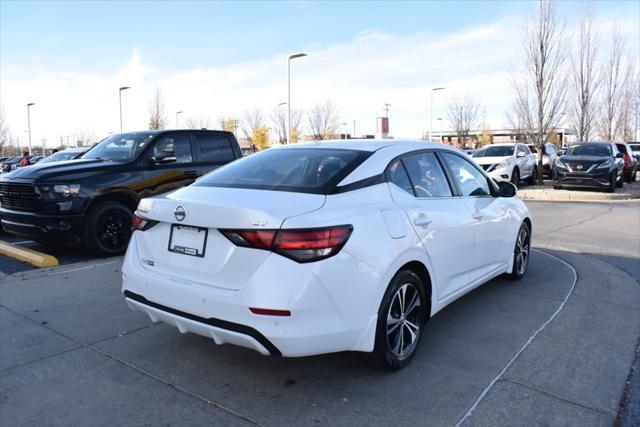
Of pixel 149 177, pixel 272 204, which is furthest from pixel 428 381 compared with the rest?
pixel 149 177

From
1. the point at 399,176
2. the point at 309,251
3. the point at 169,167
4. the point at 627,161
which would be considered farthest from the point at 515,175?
the point at 309,251

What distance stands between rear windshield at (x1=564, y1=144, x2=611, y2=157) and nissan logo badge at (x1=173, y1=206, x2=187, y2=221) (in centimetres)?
1786

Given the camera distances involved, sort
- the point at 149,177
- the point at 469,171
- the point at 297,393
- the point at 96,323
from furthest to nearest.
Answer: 1. the point at 149,177
2. the point at 469,171
3. the point at 96,323
4. the point at 297,393

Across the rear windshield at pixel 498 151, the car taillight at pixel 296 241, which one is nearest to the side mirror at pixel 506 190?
the car taillight at pixel 296 241

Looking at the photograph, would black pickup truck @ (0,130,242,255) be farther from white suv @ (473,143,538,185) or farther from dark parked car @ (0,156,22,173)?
dark parked car @ (0,156,22,173)

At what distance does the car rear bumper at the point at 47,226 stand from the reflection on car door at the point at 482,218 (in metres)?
5.27

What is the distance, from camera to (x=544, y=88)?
19.2 meters

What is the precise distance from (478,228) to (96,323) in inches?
140

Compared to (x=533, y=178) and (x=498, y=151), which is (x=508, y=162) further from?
→ (x=533, y=178)

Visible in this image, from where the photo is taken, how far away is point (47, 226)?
7055 mm

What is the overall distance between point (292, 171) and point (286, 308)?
1.27 meters

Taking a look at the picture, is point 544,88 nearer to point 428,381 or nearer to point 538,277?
point 538,277

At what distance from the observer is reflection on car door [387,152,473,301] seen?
150 inches

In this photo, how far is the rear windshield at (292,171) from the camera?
351 centimetres
